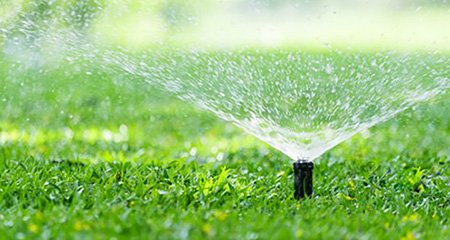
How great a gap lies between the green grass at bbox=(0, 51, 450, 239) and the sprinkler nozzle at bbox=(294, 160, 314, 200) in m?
0.09

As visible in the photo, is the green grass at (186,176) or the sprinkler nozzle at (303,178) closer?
the green grass at (186,176)

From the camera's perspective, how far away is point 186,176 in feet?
14.0

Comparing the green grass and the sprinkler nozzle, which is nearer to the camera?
the green grass

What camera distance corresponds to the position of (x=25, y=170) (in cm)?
433

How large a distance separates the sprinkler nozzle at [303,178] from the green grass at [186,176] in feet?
0.29

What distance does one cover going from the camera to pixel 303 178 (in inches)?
157

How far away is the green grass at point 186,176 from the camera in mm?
2996

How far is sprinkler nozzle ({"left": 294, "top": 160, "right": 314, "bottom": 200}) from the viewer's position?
3.92 m

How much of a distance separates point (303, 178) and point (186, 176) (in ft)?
2.42

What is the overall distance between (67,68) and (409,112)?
4.49 m

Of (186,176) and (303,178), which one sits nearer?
(303,178)

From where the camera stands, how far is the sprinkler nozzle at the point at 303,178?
3.92 m

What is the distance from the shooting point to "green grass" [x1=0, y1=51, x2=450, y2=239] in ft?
9.83

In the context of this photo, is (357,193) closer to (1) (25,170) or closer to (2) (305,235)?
(2) (305,235)
